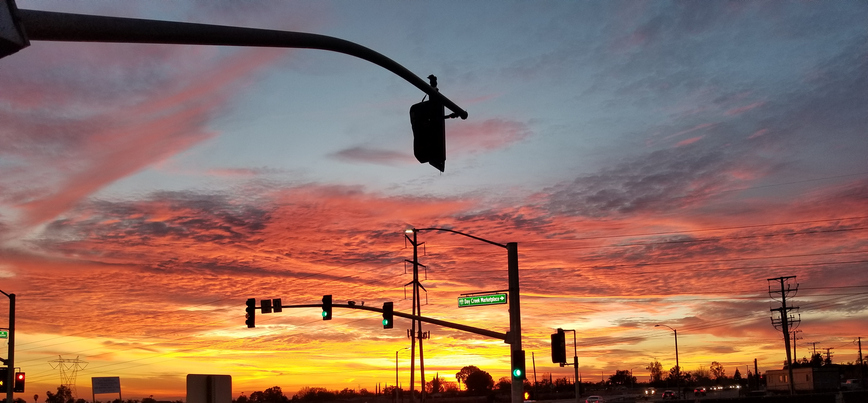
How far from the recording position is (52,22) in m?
6.26

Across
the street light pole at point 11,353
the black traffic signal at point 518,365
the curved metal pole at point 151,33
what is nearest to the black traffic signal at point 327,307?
the black traffic signal at point 518,365

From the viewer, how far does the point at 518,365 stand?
30688 millimetres

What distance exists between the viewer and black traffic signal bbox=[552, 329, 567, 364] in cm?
3072

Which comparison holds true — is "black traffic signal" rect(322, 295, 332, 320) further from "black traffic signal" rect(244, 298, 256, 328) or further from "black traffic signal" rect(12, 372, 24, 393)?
"black traffic signal" rect(12, 372, 24, 393)

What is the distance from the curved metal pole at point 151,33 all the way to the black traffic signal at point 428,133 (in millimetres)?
1954

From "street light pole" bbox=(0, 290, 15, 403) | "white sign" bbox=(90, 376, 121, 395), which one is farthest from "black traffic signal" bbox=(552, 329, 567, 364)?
"white sign" bbox=(90, 376, 121, 395)

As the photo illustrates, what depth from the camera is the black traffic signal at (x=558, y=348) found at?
30.7 m

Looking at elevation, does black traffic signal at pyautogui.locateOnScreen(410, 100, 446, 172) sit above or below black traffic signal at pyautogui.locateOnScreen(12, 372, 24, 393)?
above

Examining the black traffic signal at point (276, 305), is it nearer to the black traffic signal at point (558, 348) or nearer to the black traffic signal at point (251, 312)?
the black traffic signal at point (251, 312)

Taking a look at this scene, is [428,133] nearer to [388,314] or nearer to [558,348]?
[558,348]

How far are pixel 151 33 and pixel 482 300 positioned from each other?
1129 inches

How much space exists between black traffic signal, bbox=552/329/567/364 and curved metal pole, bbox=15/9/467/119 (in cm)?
2359

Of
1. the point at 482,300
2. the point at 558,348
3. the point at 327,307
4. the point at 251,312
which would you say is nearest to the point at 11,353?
the point at 251,312

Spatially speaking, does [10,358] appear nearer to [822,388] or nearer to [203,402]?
[203,402]
